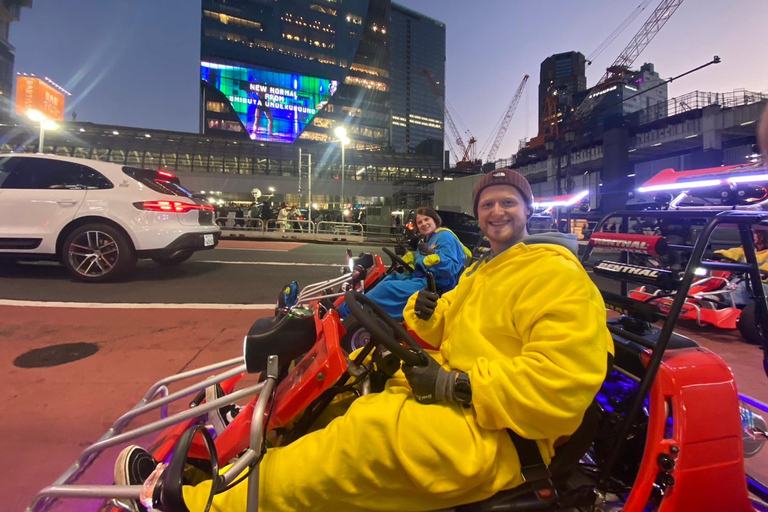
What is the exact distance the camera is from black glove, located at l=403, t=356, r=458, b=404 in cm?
121

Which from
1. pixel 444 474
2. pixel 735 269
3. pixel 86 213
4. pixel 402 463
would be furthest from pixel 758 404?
pixel 86 213

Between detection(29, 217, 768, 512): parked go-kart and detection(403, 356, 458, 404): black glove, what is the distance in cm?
5

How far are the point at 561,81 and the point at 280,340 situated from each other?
3401 inches

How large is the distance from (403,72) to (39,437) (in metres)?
150

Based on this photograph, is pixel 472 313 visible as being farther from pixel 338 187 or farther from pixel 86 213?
pixel 338 187

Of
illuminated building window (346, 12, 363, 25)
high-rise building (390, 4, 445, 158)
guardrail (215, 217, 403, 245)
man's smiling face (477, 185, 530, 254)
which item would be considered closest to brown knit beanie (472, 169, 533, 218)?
man's smiling face (477, 185, 530, 254)

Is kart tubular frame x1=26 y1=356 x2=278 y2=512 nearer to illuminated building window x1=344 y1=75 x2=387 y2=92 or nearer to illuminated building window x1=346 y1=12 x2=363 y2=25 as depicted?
illuminated building window x1=344 y1=75 x2=387 y2=92

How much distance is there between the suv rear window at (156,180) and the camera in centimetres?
581

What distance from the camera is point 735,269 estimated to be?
170cm

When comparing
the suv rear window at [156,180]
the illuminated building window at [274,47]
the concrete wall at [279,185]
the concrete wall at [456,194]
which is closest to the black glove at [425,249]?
the suv rear window at [156,180]

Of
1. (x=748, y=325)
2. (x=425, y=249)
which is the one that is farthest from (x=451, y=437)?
(x=748, y=325)

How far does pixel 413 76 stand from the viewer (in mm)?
138000

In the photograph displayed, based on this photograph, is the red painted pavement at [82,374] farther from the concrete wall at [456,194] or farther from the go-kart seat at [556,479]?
the concrete wall at [456,194]

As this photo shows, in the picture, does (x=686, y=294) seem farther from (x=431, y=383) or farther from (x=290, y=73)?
(x=290, y=73)
